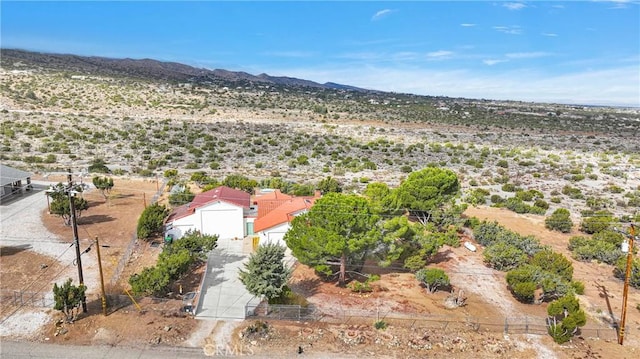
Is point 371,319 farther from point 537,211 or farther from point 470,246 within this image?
point 537,211

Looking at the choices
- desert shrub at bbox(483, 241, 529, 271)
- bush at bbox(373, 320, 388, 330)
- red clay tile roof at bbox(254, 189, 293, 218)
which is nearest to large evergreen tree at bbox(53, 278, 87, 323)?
red clay tile roof at bbox(254, 189, 293, 218)

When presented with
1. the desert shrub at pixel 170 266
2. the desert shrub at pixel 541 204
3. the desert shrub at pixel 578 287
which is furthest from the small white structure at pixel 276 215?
the desert shrub at pixel 541 204

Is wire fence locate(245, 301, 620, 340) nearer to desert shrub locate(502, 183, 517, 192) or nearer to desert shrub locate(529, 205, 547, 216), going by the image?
desert shrub locate(529, 205, 547, 216)

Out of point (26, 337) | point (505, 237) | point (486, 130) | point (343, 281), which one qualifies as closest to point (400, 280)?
point (343, 281)

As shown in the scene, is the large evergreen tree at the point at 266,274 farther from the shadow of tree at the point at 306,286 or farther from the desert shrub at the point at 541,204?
the desert shrub at the point at 541,204

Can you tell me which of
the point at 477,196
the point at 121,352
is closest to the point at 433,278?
the point at 121,352
